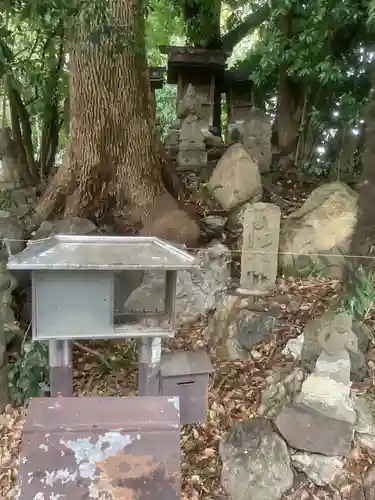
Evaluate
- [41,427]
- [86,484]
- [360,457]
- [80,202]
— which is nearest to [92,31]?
[80,202]

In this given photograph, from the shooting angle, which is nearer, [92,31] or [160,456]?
[160,456]

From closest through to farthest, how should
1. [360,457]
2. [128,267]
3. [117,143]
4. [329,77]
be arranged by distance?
1. [128,267]
2. [360,457]
3. [117,143]
4. [329,77]

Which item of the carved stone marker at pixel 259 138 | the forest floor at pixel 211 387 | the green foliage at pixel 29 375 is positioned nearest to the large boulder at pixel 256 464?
the forest floor at pixel 211 387

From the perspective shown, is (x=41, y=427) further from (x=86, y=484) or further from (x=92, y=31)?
(x=92, y=31)

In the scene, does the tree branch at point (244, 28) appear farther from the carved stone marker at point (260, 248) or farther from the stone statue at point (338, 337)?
the stone statue at point (338, 337)

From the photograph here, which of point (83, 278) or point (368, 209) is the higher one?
point (368, 209)

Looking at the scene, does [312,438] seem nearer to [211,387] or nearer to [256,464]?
[256,464]

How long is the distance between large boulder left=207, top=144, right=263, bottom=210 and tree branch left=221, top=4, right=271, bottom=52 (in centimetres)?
399

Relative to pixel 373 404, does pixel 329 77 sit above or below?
above

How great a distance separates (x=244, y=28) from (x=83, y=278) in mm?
9366

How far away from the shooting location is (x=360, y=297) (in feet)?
14.1

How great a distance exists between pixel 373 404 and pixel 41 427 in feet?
7.96

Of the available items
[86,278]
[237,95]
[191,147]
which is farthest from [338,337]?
[237,95]

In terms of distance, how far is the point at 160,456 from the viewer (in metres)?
2.39
